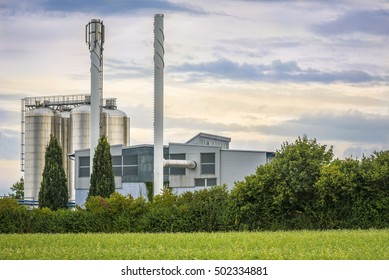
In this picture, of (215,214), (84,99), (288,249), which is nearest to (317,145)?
(215,214)

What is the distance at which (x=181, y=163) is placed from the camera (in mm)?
61781

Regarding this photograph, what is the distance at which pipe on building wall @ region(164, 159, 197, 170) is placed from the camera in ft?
198

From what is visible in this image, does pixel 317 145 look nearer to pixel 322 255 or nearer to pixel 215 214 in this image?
pixel 215 214

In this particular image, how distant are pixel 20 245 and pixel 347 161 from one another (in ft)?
58.5

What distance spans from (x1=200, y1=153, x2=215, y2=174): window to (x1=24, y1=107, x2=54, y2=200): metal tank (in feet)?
47.5

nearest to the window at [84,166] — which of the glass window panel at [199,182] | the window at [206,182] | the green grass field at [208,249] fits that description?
the glass window panel at [199,182]

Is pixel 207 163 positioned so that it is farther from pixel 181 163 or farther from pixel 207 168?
pixel 181 163

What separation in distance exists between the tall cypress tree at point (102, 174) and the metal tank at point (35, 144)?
18504 millimetres

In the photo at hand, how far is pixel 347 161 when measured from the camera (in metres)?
34.7

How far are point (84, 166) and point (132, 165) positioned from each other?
4241 millimetres

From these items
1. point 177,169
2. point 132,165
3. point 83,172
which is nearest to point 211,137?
point 177,169

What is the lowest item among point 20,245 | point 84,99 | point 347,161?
point 20,245

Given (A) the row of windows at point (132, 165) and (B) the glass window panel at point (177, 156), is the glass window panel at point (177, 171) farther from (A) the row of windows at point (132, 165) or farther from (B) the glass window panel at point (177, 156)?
(B) the glass window panel at point (177, 156)
